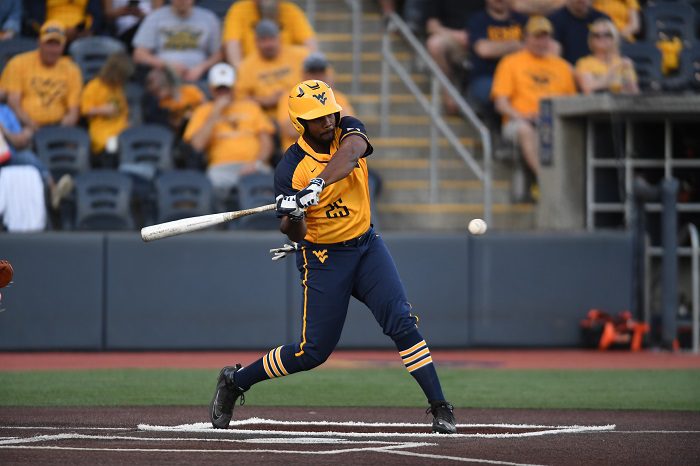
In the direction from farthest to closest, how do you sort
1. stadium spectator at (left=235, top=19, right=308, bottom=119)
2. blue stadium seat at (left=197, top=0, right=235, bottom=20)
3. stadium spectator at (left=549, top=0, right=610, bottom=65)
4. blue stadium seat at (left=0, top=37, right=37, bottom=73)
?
stadium spectator at (left=549, top=0, right=610, bottom=65), blue stadium seat at (left=197, top=0, right=235, bottom=20), stadium spectator at (left=235, top=19, right=308, bottom=119), blue stadium seat at (left=0, top=37, right=37, bottom=73)

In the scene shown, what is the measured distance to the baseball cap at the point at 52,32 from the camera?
15555mm

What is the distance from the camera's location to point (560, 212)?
16.0 meters

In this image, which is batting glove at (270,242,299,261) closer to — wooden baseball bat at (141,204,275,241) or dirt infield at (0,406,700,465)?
wooden baseball bat at (141,204,275,241)

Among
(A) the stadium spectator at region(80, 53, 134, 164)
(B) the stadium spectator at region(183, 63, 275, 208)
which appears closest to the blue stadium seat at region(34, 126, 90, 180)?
(A) the stadium spectator at region(80, 53, 134, 164)

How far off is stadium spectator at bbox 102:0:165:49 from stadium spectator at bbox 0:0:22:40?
3.66 ft

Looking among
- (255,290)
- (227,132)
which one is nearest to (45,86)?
(227,132)

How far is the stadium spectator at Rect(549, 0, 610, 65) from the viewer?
56.3 ft

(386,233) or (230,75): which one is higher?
(230,75)

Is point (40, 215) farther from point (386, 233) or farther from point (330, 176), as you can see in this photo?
point (330, 176)

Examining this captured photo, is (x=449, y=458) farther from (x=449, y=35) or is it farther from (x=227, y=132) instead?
(x=449, y=35)

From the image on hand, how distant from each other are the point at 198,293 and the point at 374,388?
4.12 m

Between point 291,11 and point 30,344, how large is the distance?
5579mm

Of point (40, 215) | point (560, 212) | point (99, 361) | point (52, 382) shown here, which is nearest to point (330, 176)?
point (52, 382)

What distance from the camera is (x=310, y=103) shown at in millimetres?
7684
